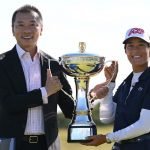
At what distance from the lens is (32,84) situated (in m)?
4.48

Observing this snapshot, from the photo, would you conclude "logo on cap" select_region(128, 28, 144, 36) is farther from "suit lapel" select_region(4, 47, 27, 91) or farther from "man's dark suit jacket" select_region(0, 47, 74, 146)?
"suit lapel" select_region(4, 47, 27, 91)

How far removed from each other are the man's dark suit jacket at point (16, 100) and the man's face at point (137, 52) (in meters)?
0.61

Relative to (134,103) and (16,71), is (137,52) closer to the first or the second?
(134,103)

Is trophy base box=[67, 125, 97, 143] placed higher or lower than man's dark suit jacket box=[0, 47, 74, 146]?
lower

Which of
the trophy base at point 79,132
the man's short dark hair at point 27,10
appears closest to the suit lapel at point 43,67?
the man's short dark hair at point 27,10

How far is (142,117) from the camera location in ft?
13.5

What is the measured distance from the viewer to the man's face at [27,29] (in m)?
4.46

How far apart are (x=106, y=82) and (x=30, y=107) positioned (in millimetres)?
642

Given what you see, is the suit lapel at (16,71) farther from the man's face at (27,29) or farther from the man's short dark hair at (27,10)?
the man's short dark hair at (27,10)

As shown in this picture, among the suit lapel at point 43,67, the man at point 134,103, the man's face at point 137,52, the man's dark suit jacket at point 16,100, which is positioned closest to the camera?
the man at point 134,103

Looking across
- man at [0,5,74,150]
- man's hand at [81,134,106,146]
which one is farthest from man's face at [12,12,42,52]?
man's hand at [81,134,106,146]

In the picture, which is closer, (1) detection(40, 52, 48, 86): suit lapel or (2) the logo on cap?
(2) the logo on cap

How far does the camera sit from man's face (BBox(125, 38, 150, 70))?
4.27 m

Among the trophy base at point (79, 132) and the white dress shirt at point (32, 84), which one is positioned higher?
the white dress shirt at point (32, 84)
